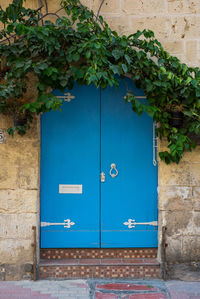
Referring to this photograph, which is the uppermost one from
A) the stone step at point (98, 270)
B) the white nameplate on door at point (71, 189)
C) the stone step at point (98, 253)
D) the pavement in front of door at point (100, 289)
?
the white nameplate on door at point (71, 189)

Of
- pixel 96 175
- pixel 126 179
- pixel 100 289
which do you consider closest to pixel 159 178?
pixel 126 179

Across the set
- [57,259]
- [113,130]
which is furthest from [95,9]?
[57,259]

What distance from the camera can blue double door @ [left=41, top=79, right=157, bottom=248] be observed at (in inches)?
166

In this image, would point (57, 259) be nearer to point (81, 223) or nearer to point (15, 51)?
point (81, 223)

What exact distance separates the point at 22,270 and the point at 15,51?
2.32 meters

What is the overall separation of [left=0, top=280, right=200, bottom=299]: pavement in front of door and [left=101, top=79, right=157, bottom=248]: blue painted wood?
A: 1.52ft

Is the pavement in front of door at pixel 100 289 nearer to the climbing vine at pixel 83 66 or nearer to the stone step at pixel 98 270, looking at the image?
the stone step at pixel 98 270

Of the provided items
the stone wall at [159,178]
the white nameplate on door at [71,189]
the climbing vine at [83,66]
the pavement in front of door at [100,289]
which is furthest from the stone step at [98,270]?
the climbing vine at [83,66]

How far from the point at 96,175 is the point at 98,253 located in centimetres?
89

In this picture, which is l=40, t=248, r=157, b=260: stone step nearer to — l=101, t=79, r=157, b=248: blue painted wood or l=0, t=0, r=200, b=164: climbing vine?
l=101, t=79, r=157, b=248: blue painted wood

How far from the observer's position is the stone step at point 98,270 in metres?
4.04

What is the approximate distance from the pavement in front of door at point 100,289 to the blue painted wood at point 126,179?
46 cm

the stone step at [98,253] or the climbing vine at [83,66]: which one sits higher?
the climbing vine at [83,66]

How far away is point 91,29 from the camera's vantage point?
411cm
